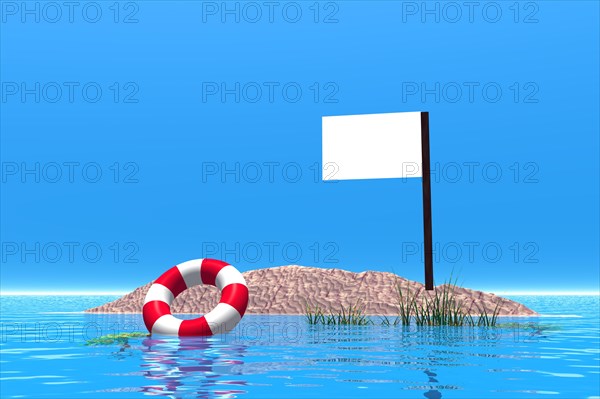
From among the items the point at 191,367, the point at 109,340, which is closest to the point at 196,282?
the point at 109,340

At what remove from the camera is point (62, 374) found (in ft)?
26.0

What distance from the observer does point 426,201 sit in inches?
506

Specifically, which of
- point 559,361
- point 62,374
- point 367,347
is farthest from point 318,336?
point 62,374

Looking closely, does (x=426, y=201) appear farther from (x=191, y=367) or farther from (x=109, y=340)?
(x=191, y=367)

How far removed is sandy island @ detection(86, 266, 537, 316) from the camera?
2333cm

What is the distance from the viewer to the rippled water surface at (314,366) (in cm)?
657

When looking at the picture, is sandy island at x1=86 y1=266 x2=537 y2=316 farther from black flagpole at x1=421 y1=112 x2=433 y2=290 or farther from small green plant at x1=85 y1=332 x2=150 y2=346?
small green plant at x1=85 y1=332 x2=150 y2=346

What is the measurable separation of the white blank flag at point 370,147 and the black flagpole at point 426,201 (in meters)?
0.10

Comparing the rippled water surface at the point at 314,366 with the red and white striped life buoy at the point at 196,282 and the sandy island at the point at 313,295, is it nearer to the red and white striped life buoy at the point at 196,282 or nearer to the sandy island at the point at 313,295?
the red and white striped life buoy at the point at 196,282

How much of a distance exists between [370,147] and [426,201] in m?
1.40

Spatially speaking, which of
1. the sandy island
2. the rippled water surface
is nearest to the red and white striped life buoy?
the rippled water surface

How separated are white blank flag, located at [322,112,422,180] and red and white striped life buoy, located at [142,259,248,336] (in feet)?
9.39

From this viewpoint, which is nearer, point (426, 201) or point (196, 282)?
point (426, 201)

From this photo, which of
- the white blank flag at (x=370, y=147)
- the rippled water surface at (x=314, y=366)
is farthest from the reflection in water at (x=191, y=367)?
the white blank flag at (x=370, y=147)
